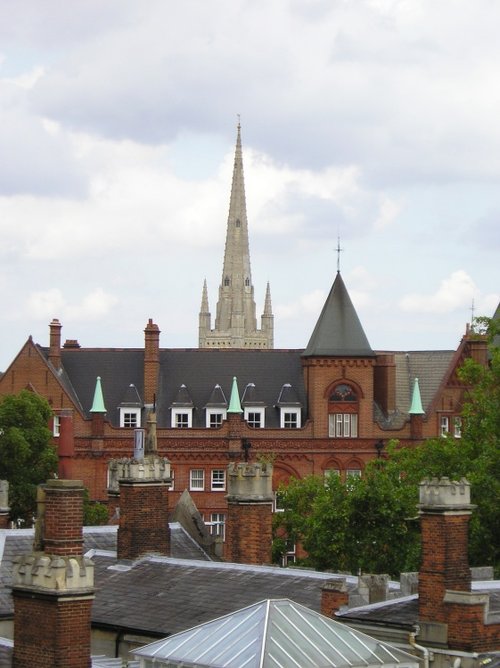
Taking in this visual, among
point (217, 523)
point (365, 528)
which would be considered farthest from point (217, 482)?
point (365, 528)

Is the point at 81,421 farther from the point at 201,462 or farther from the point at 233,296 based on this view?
the point at 233,296

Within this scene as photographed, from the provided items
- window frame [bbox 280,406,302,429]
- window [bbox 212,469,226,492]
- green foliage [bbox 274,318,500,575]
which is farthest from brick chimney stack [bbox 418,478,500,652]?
window frame [bbox 280,406,302,429]

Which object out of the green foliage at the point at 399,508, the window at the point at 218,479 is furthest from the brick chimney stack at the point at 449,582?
the window at the point at 218,479

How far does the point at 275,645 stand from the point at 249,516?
1386cm

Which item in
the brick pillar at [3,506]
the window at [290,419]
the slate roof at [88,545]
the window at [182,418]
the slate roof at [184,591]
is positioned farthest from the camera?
the window at [290,419]

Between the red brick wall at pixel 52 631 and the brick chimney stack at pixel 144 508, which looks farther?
the brick chimney stack at pixel 144 508

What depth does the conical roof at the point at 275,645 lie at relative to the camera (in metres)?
25.2

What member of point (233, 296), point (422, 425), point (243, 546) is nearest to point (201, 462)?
point (422, 425)

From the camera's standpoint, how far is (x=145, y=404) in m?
102

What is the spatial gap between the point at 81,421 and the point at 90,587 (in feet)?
249

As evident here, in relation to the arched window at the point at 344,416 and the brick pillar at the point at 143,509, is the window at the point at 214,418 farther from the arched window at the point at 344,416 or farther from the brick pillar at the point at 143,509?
the brick pillar at the point at 143,509

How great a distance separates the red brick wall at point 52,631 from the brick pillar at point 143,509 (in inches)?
522

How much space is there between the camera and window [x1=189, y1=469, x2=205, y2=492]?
99.6m

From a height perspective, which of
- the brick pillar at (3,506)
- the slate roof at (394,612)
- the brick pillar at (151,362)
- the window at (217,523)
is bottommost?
the slate roof at (394,612)
